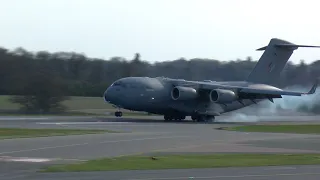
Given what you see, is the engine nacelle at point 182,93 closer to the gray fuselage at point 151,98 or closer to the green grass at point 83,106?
the gray fuselage at point 151,98

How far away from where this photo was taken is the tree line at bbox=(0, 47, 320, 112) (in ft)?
214

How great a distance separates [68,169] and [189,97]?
36.1 metres

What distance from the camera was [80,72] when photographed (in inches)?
3479

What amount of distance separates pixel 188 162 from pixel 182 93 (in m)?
32.6

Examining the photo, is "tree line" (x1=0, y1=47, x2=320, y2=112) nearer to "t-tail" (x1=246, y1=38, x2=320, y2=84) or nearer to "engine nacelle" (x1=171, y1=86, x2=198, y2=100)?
"t-tail" (x1=246, y1=38, x2=320, y2=84)

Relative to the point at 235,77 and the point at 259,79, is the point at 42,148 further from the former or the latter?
the point at 235,77

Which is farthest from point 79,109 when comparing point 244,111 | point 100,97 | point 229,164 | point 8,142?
point 229,164

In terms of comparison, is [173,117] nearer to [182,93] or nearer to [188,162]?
[182,93]

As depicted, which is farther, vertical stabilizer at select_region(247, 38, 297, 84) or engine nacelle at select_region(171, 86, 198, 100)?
vertical stabilizer at select_region(247, 38, 297, 84)

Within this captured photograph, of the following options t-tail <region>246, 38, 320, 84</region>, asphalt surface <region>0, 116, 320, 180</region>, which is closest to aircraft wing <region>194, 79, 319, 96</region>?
t-tail <region>246, 38, 320, 84</region>

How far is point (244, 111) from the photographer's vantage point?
64.6 metres

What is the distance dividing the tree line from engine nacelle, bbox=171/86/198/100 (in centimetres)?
1369

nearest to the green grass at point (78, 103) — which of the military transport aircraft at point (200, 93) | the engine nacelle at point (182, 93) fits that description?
the military transport aircraft at point (200, 93)

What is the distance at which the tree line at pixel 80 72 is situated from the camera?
65.1 m
